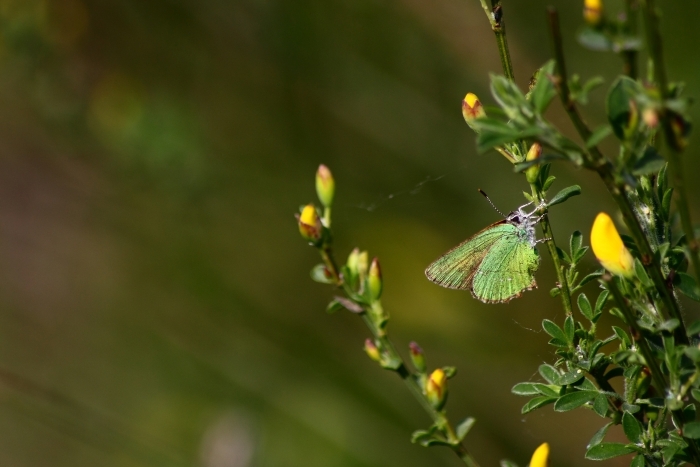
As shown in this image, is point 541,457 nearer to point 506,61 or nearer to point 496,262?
point 506,61

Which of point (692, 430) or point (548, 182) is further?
point (548, 182)

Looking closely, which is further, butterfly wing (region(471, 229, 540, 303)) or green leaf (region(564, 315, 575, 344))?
butterfly wing (region(471, 229, 540, 303))

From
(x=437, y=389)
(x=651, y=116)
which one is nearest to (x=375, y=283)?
(x=437, y=389)

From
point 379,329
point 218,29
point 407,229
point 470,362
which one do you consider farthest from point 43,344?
point 379,329

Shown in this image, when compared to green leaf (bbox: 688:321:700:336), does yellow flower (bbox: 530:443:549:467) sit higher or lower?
lower

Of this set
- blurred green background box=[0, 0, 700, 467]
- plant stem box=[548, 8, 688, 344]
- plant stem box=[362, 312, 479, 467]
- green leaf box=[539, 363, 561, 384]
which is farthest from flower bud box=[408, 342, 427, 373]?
blurred green background box=[0, 0, 700, 467]

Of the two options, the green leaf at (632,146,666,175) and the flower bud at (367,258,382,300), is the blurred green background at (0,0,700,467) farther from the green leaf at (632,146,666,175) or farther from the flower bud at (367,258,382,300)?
the green leaf at (632,146,666,175)

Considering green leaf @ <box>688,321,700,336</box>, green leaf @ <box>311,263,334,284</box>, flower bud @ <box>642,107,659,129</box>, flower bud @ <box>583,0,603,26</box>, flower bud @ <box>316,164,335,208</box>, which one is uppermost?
flower bud @ <box>316,164,335,208</box>
